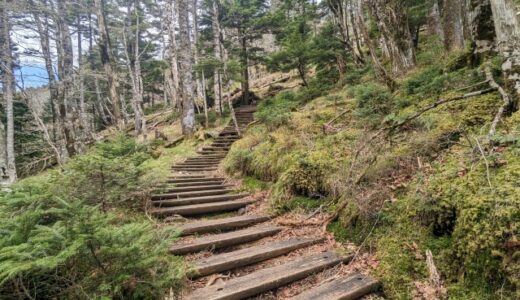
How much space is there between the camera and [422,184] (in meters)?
2.99

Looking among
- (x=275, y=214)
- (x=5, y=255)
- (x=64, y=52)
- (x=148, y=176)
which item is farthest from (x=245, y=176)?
(x=64, y=52)

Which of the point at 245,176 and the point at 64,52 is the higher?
the point at 64,52

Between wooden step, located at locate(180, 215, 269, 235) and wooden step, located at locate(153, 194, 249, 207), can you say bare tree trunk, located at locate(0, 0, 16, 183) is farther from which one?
wooden step, located at locate(180, 215, 269, 235)

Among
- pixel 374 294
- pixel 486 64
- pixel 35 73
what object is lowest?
pixel 374 294

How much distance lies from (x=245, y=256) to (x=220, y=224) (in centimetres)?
106

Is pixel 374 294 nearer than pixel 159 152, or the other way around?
pixel 374 294

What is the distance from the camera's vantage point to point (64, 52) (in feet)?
48.6

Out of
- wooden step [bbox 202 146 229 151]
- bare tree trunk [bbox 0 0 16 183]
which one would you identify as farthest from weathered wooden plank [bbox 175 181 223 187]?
bare tree trunk [bbox 0 0 16 183]

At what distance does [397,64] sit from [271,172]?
481cm

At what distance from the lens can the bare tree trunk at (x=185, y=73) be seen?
13766 millimetres

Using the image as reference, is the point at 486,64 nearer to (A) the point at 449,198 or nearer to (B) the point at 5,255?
(A) the point at 449,198

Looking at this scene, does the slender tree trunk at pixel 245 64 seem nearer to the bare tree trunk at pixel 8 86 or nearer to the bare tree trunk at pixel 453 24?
the bare tree trunk at pixel 8 86

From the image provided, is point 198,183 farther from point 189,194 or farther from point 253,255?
point 253,255

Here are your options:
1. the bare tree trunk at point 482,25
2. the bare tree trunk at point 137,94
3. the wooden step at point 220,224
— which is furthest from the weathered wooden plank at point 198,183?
the bare tree trunk at point 137,94
